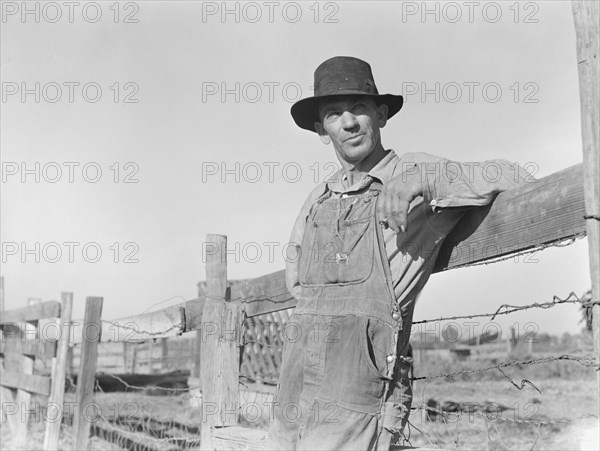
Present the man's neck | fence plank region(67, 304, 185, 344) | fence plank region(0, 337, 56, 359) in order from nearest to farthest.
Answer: the man's neck < fence plank region(67, 304, 185, 344) < fence plank region(0, 337, 56, 359)

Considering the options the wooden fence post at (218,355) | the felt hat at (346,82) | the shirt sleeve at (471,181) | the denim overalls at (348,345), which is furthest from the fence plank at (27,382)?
the shirt sleeve at (471,181)

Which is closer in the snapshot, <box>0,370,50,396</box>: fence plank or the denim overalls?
the denim overalls

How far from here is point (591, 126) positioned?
156 centimetres

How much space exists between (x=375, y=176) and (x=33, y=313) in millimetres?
5167

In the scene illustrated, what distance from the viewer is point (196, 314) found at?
4.54 m

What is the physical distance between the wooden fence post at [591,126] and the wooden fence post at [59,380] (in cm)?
499

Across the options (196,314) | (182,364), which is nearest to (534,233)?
(196,314)

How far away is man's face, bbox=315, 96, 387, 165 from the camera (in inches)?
103

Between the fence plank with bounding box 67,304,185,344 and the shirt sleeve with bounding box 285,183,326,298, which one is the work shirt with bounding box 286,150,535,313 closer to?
the shirt sleeve with bounding box 285,183,326,298

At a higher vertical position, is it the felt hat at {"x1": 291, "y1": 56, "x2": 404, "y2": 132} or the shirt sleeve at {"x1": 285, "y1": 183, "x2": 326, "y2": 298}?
the felt hat at {"x1": 291, "y1": 56, "x2": 404, "y2": 132}

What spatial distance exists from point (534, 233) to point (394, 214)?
1.31ft

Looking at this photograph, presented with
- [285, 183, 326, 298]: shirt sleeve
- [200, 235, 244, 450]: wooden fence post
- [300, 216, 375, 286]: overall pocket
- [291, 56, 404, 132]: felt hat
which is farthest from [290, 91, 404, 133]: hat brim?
[200, 235, 244, 450]: wooden fence post

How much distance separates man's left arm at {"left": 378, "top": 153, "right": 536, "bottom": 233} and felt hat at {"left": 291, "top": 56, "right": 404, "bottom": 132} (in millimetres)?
492

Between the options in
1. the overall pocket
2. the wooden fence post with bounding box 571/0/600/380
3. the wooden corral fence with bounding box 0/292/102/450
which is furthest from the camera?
the wooden corral fence with bounding box 0/292/102/450
